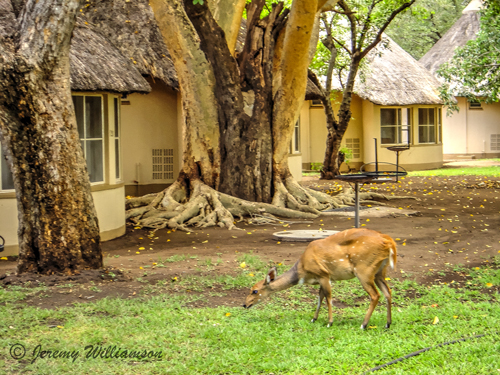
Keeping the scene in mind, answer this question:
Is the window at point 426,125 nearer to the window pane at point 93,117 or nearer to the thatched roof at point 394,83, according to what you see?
the thatched roof at point 394,83

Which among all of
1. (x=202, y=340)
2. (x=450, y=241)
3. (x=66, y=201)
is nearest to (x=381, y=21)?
(x=450, y=241)

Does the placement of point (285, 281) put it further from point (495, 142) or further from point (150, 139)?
point (495, 142)

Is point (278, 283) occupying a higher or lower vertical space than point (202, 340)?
higher

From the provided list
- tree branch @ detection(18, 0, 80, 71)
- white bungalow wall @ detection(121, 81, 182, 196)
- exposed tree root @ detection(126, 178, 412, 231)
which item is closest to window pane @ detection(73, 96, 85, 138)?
exposed tree root @ detection(126, 178, 412, 231)

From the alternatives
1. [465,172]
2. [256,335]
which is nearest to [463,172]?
[465,172]

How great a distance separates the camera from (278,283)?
5320mm

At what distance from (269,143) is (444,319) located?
771cm

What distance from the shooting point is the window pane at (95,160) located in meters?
10.1

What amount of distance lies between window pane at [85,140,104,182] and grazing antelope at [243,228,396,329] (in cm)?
557

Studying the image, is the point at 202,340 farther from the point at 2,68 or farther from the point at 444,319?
the point at 2,68

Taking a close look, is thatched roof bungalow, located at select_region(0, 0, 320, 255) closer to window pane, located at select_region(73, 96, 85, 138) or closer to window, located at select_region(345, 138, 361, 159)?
window pane, located at select_region(73, 96, 85, 138)

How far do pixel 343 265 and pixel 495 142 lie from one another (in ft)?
91.8

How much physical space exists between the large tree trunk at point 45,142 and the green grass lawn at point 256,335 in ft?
2.19

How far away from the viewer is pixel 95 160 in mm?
10242
